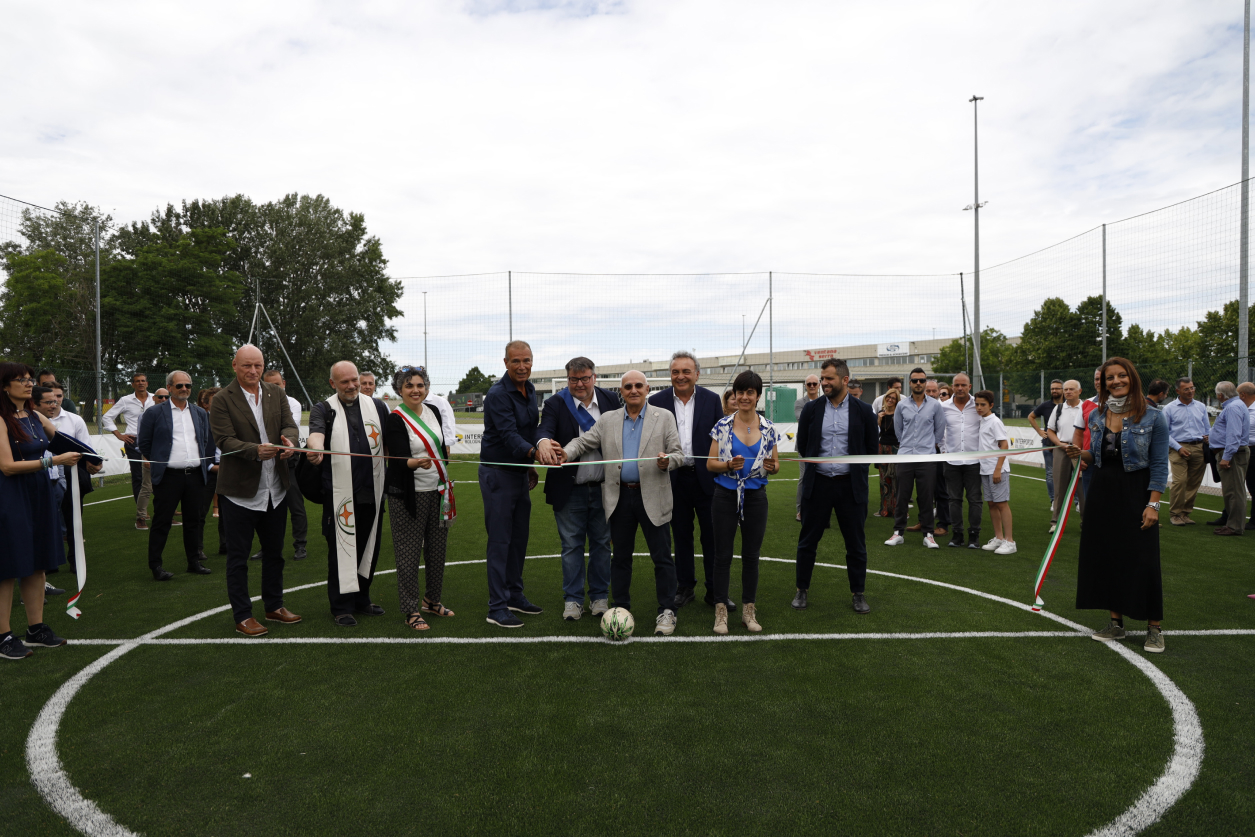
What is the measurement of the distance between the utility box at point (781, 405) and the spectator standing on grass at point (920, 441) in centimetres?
1183

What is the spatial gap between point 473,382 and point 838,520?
1458cm

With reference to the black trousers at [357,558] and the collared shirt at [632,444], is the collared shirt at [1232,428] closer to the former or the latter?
the collared shirt at [632,444]

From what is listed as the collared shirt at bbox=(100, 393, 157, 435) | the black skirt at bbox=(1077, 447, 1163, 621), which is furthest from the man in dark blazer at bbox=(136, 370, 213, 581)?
the black skirt at bbox=(1077, 447, 1163, 621)

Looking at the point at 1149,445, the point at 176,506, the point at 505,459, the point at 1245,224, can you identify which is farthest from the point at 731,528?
the point at 1245,224

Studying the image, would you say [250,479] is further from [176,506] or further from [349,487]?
[176,506]

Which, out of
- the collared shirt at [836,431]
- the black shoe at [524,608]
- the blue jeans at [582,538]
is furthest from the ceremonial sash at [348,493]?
the collared shirt at [836,431]

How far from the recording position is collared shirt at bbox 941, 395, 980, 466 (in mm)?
8570

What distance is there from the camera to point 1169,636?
5094mm

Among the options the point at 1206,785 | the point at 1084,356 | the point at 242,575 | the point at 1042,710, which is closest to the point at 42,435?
the point at 242,575

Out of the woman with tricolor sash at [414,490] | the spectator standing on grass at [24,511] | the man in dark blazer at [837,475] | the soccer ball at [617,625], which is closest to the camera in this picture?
the spectator standing on grass at [24,511]

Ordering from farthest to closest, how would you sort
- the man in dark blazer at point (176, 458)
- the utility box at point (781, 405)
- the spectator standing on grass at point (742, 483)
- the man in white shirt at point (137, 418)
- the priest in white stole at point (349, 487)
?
the utility box at point (781, 405), the man in white shirt at point (137, 418), the man in dark blazer at point (176, 458), the priest in white stole at point (349, 487), the spectator standing on grass at point (742, 483)

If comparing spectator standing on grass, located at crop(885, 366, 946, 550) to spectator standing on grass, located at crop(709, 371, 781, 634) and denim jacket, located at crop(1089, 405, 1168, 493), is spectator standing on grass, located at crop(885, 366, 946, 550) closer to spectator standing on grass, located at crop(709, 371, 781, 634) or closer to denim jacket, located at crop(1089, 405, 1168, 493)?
denim jacket, located at crop(1089, 405, 1168, 493)

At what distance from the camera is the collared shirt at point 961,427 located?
857cm

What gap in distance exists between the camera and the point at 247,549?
5266 millimetres
